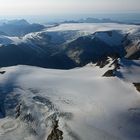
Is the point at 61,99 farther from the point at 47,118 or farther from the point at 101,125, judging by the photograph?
the point at 101,125

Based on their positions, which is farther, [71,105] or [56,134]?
[71,105]

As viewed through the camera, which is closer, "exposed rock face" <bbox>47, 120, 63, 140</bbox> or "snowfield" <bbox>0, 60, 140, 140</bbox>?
"snowfield" <bbox>0, 60, 140, 140</bbox>

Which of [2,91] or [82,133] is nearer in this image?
[82,133]

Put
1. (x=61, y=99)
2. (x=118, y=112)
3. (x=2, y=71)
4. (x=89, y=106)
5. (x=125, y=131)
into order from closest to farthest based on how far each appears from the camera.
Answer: (x=125, y=131) → (x=118, y=112) → (x=89, y=106) → (x=61, y=99) → (x=2, y=71)

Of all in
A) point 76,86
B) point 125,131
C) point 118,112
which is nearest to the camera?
point 125,131

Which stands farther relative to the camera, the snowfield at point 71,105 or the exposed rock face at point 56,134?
the exposed rock face at point 56,134

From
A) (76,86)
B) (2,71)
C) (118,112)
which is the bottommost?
(2,71)

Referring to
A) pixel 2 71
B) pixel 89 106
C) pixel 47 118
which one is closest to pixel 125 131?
pixel 89 106

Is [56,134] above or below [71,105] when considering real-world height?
Result: above
